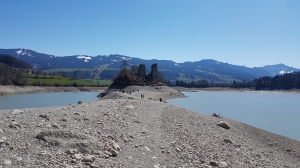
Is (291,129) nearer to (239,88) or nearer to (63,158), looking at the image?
(63,158)

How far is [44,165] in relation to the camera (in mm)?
6062

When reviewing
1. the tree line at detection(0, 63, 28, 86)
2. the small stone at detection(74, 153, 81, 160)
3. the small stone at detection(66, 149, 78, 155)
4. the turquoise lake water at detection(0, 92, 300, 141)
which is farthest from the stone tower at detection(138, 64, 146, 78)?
the small stone at detection(74, 153, 81, 160)

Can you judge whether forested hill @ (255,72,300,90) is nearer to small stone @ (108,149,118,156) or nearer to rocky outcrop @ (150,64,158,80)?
rocky outcrop @ (150,64,158,80)

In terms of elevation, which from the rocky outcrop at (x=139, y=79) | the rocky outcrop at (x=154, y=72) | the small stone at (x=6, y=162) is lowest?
the small stone at (x=6, y=162)

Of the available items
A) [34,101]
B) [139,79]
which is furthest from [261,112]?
[139,79]

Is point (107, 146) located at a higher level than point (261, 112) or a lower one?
higher

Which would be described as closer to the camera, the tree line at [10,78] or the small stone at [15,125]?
the small stone at [15,125]

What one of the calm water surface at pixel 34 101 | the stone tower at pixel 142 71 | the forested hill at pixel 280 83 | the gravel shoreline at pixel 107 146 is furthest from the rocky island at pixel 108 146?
the forested hill at pixel 280 83

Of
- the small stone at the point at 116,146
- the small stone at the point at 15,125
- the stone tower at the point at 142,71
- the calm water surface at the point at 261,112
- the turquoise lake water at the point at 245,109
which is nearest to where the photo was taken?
the small stone at the point at 116,146

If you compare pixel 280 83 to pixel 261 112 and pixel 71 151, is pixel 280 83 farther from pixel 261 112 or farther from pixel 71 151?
pixel 71 151

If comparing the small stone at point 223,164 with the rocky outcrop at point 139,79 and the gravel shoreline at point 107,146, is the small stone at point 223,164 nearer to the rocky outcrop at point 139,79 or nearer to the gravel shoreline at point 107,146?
the gravel shoreline at point 107,146

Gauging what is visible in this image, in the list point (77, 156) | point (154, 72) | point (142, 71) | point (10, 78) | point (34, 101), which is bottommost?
point (34, 101)

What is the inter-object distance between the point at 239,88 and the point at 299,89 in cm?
2966

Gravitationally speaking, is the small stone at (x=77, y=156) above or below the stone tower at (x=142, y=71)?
below
